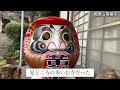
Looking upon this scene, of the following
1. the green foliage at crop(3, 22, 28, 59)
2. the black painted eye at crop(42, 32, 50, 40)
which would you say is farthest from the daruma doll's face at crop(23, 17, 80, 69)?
the green foliage at crop(3, 22, 28, 59)

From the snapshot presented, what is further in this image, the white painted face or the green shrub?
the green shrub

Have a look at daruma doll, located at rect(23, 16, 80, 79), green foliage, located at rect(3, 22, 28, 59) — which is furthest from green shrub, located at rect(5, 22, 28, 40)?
daruma doll, located at rect(23, 16, 80, 79)

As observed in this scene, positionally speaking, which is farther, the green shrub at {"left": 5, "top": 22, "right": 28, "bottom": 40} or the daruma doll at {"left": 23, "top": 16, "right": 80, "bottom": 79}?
the green shrub at {"left": 5, "top": 22, "right": 28, "bottom": 40}

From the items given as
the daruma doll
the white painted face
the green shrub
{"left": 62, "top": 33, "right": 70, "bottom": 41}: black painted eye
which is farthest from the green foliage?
{"left": 62, "top": 33, "right": 70, "bottom": 41}: black painted eye

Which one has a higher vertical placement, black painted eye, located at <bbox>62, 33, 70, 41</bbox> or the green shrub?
the green shrub

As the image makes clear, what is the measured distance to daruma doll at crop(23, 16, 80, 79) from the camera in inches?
135

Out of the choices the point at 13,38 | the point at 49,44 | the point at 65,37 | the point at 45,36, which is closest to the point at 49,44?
the point at 49,44

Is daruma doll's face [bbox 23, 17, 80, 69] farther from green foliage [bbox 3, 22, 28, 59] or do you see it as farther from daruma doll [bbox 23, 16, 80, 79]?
green foliage [bbox 3, 22, 28, 59]

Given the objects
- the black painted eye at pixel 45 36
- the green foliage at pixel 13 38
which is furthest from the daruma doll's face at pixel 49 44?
the green foliage at pixel 13 38

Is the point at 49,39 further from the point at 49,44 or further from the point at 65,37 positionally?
the point at 65,37

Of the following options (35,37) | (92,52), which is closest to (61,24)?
(35,37)

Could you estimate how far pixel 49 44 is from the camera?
3.41 meters

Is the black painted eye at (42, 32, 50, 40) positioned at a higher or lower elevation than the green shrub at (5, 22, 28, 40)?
lower

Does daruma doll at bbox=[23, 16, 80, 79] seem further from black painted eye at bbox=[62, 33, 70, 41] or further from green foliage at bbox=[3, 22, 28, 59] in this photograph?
green foliage at bbox=[3, 22, 28, 59]
